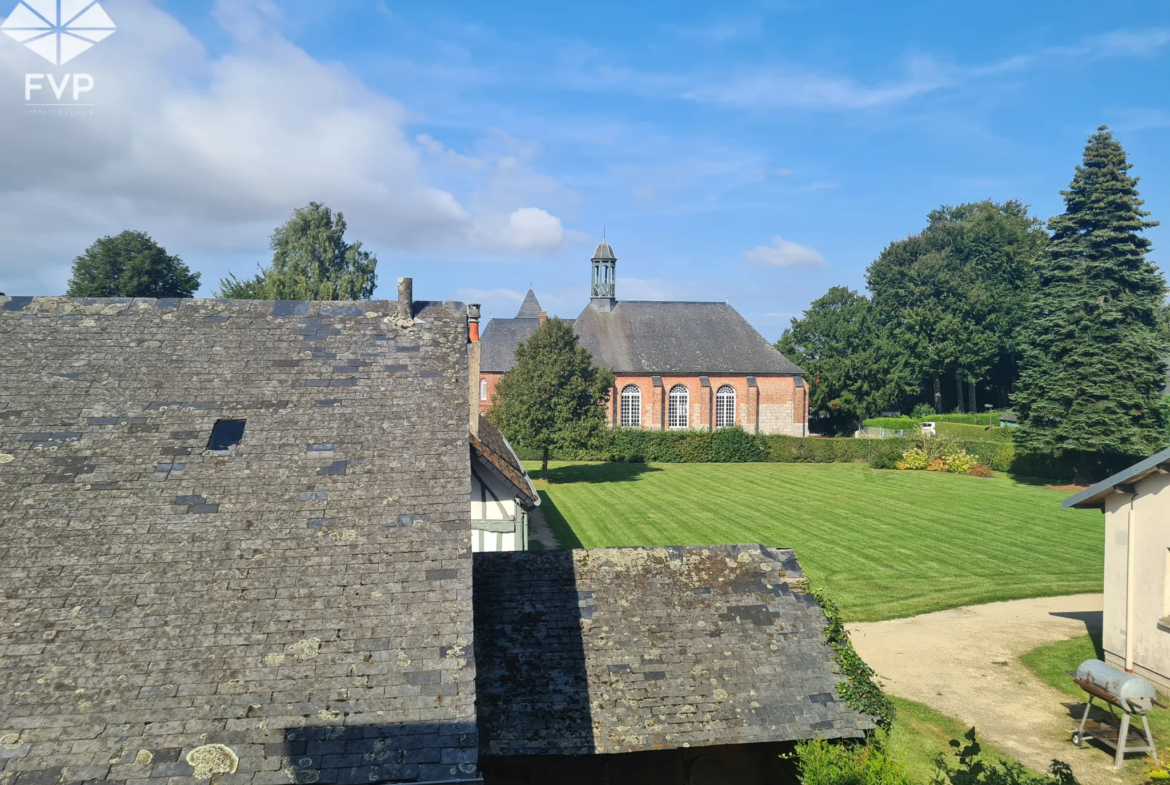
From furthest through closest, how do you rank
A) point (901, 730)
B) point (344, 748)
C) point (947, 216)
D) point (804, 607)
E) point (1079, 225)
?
point (947, 216) < point (1079, 225) < point (901, 730) < point (804, 607) < point (344, 748)

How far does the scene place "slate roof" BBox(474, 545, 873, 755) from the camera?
805 cm

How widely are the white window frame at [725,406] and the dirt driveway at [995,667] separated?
1442 inches

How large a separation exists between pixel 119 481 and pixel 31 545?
3.24 ft

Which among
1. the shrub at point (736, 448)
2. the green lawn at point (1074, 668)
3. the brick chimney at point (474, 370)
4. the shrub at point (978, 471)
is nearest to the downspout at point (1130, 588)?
the green lawn at point (1074, 668)

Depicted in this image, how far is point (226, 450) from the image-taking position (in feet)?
28.2

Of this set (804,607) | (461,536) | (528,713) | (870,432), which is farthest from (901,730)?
(870,432)

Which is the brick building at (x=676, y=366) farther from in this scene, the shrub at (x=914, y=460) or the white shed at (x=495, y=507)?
the white shed at (x=495, y=507)

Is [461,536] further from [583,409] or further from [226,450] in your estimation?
[583,409]

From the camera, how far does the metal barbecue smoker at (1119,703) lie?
11219 mm

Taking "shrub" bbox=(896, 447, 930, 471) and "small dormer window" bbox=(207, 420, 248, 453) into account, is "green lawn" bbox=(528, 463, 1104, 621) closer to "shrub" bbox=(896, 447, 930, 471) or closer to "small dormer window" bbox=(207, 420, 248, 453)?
"shrub" bbox=(896, 447, 930, 471)

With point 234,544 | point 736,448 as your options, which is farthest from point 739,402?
point 234,544

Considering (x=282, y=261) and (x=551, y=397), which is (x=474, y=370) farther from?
(x=282, y=261)

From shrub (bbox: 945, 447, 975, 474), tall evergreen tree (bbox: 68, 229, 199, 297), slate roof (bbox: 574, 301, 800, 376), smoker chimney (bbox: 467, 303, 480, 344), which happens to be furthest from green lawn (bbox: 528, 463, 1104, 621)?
tall evergreen tree (bbox: 68, 229, 199, 297)

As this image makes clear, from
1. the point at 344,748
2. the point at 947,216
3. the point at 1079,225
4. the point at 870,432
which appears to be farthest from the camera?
the point at 947,216
